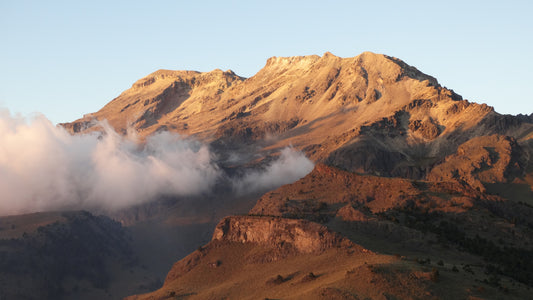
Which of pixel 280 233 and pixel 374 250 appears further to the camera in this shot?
pixel 280 233

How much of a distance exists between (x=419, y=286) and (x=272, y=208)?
7943cm

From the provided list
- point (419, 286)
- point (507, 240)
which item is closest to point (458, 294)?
point (419, 286)

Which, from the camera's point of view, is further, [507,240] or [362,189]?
[362,189]

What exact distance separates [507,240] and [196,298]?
6281 cm

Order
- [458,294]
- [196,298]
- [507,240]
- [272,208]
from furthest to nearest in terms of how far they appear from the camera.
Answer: [272,208]
[507,240]
[196,298]
[458,294]

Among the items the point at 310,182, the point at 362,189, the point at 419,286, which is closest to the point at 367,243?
the point at 419,286

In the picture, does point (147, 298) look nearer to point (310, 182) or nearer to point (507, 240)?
point (310, 182)

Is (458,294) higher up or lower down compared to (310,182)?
lower down

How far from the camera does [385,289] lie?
88.1 metres

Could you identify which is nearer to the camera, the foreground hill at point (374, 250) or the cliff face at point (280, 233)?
the foreground hill at point (374, 250)

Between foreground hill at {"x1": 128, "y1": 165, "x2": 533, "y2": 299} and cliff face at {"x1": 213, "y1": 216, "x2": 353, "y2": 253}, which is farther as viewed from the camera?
cliff face at {"x1": 213, "y1": 216, "x2": 353, "y2": 253}

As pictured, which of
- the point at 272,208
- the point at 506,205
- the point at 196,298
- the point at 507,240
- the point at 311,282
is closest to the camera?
the point at 311,282

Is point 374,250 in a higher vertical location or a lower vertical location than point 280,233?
lower

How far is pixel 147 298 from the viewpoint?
127750 millimetres
